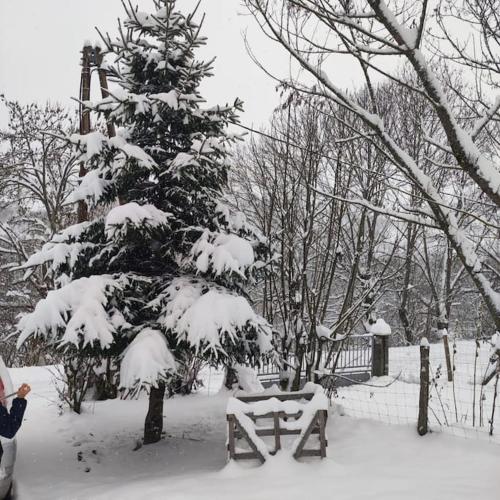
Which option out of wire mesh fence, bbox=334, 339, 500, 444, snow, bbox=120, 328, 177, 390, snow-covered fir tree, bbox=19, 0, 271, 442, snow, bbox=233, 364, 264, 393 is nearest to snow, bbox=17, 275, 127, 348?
snow-covered fir tree, bbox=19, 0, 271, 442

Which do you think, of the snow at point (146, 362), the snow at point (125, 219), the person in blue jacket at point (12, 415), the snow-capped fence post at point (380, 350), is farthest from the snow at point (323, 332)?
the snow-capped fence post at point (380, 350)

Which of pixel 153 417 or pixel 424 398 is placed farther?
pixel 153 417

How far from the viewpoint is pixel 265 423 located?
22.3 feet

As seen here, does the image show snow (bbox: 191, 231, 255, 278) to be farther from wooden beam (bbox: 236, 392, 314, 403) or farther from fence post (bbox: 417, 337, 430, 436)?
fence post (bbox: 417, 337, 430, 436)

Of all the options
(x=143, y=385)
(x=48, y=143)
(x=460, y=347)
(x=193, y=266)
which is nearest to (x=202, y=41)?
(x=193, y=266)

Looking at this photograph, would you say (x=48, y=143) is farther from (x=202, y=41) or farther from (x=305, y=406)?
(x=305, y=406)

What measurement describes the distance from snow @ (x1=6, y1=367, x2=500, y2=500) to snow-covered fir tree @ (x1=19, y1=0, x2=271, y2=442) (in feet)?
2.55

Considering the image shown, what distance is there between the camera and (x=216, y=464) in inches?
230

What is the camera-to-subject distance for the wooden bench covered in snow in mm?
4938

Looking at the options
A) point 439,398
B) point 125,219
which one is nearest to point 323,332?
point 439,398

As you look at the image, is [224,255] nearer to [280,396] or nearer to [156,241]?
[156,241]

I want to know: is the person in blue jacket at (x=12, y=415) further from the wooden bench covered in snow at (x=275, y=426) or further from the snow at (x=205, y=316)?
the wooden bench covered in snow at (x=275, y=426)

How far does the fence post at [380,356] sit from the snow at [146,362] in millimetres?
8698

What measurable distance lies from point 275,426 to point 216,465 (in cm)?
124
